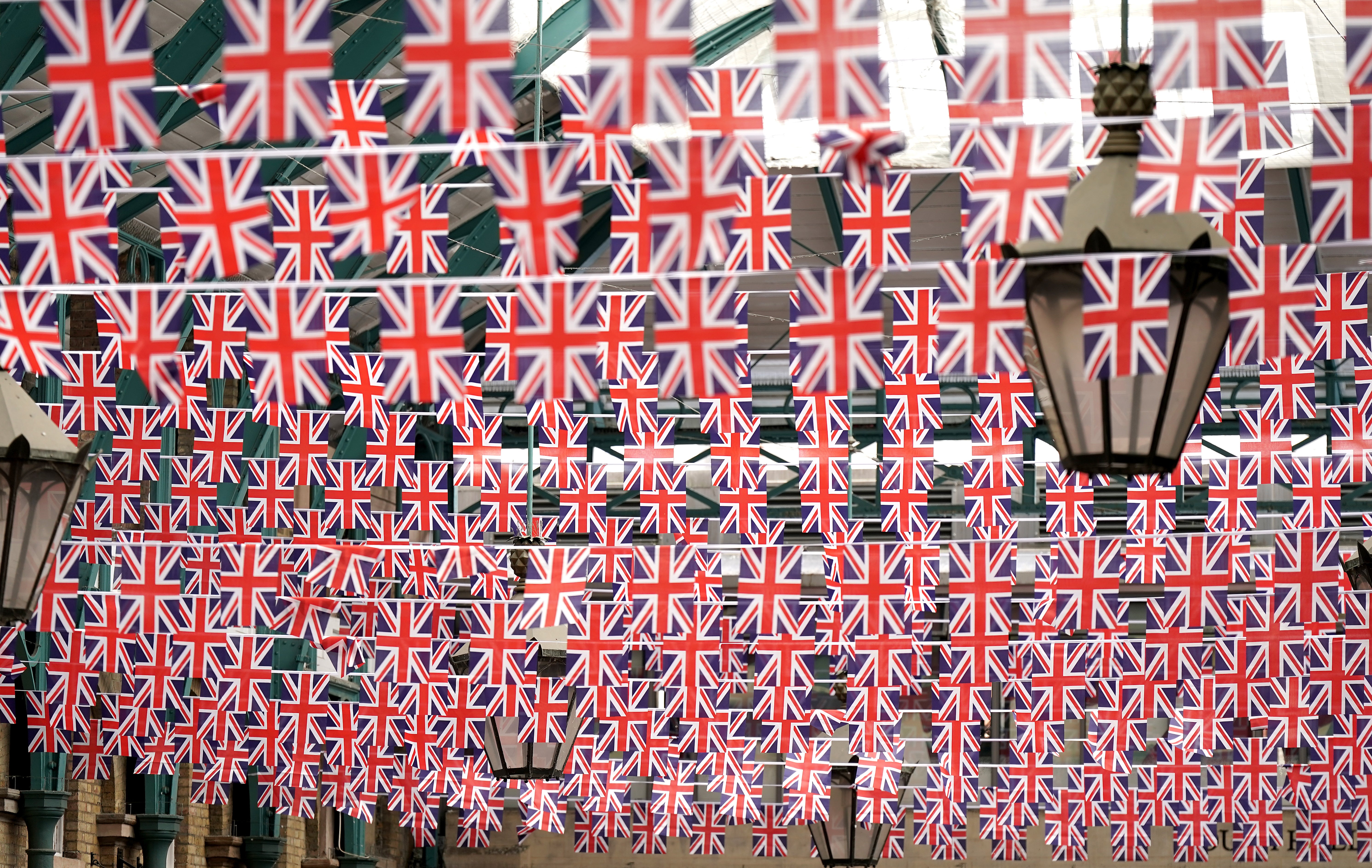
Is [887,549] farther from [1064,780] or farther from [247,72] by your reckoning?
[247,72]

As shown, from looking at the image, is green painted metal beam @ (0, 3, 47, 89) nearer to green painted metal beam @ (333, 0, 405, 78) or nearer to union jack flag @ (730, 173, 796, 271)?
green painted metal beam @ (333, 0, 405, 78)

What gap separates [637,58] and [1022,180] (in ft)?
5.36

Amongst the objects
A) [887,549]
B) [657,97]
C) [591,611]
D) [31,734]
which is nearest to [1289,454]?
[887,549]

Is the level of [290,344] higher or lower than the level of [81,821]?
higher

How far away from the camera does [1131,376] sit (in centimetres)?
591

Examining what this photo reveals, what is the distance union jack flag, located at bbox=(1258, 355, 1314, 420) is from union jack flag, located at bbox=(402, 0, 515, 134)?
9744 mm

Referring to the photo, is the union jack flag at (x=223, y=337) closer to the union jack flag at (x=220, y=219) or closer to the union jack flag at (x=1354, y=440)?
the union jack flag at (x=220, y=219)

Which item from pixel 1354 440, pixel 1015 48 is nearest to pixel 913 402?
pixel 1354 440

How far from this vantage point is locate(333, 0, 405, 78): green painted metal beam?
18375 millimetres

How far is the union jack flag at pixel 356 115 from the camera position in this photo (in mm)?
11812

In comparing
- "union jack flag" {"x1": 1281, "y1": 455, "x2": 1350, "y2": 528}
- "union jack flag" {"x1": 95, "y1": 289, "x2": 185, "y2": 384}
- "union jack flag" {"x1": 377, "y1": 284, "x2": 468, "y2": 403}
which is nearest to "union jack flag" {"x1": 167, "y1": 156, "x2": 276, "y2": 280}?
"union jack flag" {"x1": 95, "y1": 289, "x2": 185, "y2": 384}

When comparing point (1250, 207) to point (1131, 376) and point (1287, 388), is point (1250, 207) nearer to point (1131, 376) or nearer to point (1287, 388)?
point (1287, 388)

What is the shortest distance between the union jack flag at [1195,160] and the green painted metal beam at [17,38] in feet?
30.7

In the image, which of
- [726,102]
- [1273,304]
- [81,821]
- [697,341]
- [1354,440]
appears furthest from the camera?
[81,821]
